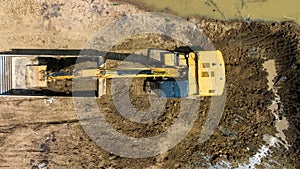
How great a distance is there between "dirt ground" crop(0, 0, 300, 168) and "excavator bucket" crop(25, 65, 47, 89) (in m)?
0.92

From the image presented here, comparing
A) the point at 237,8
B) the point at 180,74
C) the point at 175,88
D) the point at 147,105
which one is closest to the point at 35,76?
the point at 147,105

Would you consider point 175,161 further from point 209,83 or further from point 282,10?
point 282,10

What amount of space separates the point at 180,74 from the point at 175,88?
725 millimetres

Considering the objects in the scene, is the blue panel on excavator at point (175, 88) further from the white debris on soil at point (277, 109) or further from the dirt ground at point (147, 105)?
the white debris on soil at point (277, 109)

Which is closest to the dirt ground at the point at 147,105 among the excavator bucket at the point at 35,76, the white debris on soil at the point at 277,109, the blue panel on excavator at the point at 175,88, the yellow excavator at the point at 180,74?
the white debris on soil at the point at 277,109

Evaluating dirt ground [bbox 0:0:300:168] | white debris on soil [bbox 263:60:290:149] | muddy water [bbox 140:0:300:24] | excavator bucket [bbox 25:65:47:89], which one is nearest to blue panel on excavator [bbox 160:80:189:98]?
dirt ground [bbox 0:0:300:168]

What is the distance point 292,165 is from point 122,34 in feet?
34.7

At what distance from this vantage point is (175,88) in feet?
66.2

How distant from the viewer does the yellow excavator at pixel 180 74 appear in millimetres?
19656

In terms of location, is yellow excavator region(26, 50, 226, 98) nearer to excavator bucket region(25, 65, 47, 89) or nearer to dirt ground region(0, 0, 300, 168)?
excavator bucket region(25, 65, 47, 89)

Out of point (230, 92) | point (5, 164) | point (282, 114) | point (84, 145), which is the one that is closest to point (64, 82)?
point (84, 145)

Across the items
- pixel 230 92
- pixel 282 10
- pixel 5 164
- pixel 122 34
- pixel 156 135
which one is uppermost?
pixel 282 10

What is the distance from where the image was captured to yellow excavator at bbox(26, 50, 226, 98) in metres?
19.7

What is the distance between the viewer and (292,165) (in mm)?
20750
